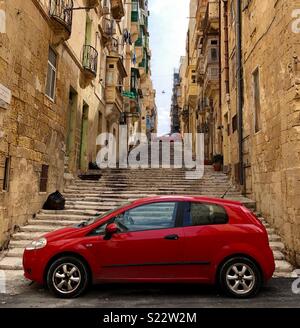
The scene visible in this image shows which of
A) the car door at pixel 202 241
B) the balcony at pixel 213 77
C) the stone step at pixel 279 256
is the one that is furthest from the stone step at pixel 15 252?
the balcony at pixel 213 77

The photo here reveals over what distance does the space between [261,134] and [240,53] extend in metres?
4.34

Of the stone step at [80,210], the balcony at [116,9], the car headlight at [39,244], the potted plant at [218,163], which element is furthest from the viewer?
the balcony at [116,9]

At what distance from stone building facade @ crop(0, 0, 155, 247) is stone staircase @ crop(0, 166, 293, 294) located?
0.44 metres

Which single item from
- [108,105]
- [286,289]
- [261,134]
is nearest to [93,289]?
[286,289]

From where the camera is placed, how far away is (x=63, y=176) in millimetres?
12547

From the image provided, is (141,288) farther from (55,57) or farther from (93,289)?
(55,57)

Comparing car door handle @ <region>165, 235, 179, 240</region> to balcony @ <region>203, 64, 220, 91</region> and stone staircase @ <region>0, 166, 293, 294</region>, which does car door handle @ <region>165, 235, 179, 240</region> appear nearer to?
stone staircase @ <region>0, 166, 293, 294</region>

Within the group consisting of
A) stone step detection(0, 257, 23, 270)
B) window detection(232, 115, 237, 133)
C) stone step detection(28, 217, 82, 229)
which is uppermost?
window detection(232, 115, 237, 133)

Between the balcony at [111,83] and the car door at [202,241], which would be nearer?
the car door at [202,241]

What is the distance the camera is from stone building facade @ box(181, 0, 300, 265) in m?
7.66

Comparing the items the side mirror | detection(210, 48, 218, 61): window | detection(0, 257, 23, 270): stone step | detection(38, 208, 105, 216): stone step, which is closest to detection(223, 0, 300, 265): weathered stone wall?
the side mirror

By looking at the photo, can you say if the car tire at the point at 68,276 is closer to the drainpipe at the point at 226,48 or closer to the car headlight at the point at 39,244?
the car headlight at the point at 39,244

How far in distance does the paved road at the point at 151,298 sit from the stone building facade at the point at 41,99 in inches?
118

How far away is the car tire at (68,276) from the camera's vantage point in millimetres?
5301
